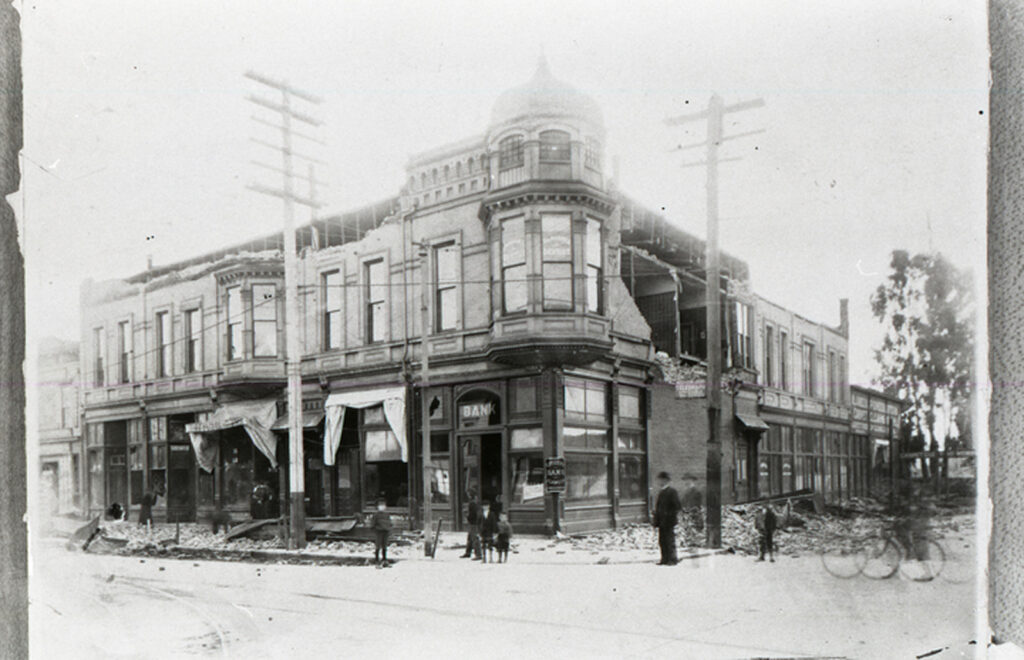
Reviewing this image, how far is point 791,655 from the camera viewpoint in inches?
172

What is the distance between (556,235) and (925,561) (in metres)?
2.85

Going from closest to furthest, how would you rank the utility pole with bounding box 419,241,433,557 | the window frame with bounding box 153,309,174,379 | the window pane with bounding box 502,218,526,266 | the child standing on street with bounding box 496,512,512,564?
the child standing on street with bounding box 496,512,512,564 < the window pane with bounding box 502,218,526,266 < the utility pole with bounding box 419,241,433,557 < the window frame with bounding box 153,309,174,379

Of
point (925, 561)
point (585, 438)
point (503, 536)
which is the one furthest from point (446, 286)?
point (925, 561)

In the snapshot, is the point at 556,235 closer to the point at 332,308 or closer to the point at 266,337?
the point at 332,308

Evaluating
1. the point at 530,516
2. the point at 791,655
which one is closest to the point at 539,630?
the point at 530,516

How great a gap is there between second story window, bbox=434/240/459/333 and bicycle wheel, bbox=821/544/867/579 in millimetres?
2722

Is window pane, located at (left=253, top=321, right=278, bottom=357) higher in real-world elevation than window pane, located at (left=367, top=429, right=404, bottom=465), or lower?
higher

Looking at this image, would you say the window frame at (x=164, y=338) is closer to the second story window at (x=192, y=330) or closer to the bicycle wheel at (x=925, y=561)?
the second story window at (x=192, y=330)

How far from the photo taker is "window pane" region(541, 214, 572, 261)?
4.79m

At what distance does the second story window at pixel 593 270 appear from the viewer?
16.1ft

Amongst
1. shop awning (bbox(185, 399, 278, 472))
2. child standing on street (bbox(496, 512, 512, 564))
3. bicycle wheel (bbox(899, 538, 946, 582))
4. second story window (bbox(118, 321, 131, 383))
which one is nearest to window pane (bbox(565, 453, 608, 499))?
child standing on street (bbox(496, 512, 512, 564))

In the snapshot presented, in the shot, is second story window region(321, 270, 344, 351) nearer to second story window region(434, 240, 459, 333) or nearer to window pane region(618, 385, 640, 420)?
second story window region(434, 240, 459, 333)

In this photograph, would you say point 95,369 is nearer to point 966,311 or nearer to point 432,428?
point 432,428

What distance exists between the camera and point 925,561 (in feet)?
14.6
